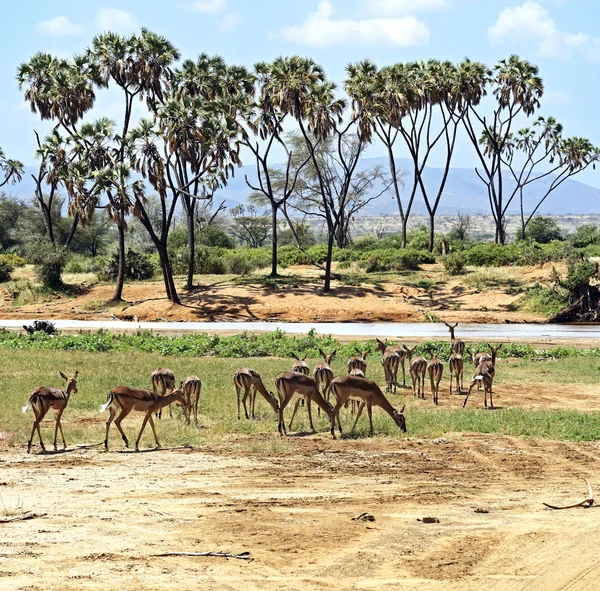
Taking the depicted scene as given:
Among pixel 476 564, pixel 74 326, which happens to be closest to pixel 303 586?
pixel 476 564

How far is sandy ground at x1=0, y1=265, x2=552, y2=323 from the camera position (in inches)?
1940

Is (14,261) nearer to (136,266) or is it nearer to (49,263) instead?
(136,266)

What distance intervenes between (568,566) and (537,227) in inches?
3700

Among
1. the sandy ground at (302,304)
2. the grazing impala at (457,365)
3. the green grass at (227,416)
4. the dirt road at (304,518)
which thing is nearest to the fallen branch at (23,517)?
the dirt road at (304,518)

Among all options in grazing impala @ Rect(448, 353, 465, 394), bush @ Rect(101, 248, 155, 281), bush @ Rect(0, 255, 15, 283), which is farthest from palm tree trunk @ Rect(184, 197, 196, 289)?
grazing impala @ Rect(448, 353, 465, 394)

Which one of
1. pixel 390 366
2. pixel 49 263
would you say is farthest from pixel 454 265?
pixel 390 366

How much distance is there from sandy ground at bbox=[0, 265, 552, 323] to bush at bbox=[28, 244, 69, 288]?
2649 mm

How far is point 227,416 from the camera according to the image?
1797 centimetres

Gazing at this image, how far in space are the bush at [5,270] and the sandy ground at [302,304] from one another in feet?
20.3

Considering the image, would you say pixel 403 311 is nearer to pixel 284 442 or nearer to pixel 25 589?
pixel 284 442

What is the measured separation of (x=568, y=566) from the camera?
870cm

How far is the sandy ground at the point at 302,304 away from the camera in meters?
49.3

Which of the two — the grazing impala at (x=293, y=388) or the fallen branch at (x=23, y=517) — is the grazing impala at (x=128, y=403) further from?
the fallen branch at (x=23, y=517)

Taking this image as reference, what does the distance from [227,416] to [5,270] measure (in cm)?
4983
